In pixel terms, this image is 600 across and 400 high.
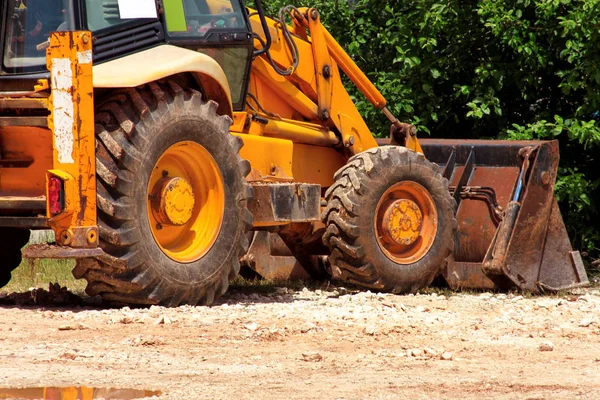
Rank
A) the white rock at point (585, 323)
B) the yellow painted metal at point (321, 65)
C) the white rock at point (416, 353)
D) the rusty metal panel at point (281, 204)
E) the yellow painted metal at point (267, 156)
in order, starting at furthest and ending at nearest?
1. the yellow painted metal at point (321, 65)
2. the yellow painted metal at point (267, 156)
3. the rusty metal panel at point (281, 204)
4. the white rock at point (585, 323)
5. the white rock at point (416, 353)

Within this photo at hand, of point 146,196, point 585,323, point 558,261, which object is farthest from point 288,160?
point 585,323

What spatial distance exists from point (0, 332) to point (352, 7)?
774 cm

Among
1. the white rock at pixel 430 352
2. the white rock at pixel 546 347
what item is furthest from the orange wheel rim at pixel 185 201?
the white rock at pixel 546 347

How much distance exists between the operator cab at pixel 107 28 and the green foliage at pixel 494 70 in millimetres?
4101

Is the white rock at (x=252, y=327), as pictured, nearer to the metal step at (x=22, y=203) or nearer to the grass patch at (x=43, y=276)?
the metal step at (x=22, y=203)

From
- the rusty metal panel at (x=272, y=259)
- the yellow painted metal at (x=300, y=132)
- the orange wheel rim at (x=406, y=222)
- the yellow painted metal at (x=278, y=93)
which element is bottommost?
the rusty metal panel at (x=272, y=259)

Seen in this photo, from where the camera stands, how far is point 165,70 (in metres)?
7.54

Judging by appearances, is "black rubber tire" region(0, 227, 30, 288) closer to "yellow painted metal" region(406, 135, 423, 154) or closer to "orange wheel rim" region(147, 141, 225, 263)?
"orange wheel rim" region(147, 141, 225, 263)

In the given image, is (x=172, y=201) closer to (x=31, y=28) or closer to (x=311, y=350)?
(x=31, y=28)

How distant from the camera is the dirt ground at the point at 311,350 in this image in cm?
515

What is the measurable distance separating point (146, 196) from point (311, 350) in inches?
69.6

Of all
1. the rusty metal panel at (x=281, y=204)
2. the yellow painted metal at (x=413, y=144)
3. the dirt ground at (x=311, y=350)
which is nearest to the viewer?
the dirt ground at (x=311, y=350)

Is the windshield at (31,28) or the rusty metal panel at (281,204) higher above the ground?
the windshield at (31,28)

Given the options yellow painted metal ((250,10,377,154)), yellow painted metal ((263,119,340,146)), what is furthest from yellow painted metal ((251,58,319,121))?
yellow painted metal ((263,119,340,146))
